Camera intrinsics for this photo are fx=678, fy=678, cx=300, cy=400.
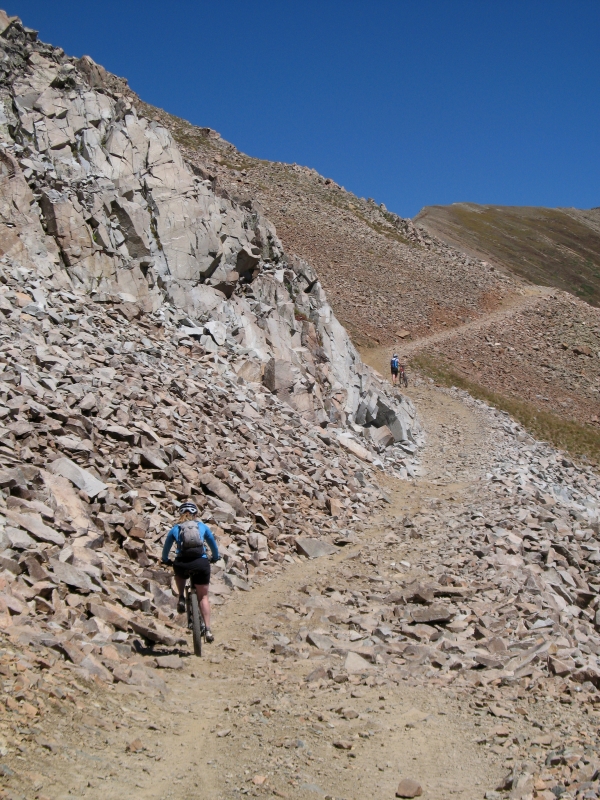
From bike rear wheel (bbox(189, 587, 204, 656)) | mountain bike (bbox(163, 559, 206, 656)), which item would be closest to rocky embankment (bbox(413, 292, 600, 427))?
mountain bike (bbox(163, 559, 206, 656))

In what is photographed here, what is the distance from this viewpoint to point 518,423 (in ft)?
108

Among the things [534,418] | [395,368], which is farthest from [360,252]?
[534,418]

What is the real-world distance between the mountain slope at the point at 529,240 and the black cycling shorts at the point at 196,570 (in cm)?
7090

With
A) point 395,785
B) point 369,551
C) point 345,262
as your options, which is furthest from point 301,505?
point 345,262

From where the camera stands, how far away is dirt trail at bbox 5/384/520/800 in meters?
5.35

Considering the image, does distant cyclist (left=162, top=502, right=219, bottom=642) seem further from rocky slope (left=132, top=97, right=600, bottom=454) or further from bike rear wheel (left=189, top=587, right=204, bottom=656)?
rocky slope (left=132, top=97, right=600, bottom=454)

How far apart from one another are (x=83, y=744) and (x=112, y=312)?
14238mm

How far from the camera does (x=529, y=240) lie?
103938 mm

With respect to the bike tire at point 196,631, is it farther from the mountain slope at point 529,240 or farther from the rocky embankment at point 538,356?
the mountain slope at point 529,240

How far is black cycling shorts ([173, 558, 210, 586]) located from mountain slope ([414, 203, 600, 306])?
70.9 metres

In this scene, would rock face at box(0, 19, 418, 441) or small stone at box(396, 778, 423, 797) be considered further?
rock face at box(0, 19, 418, 441)

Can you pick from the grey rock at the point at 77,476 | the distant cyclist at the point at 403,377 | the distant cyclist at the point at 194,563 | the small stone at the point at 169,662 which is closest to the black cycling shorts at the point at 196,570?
the distant cyclist at the point at 194,563

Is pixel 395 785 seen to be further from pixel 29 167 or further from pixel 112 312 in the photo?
pixel 29 167

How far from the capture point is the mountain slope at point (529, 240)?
276 feet
